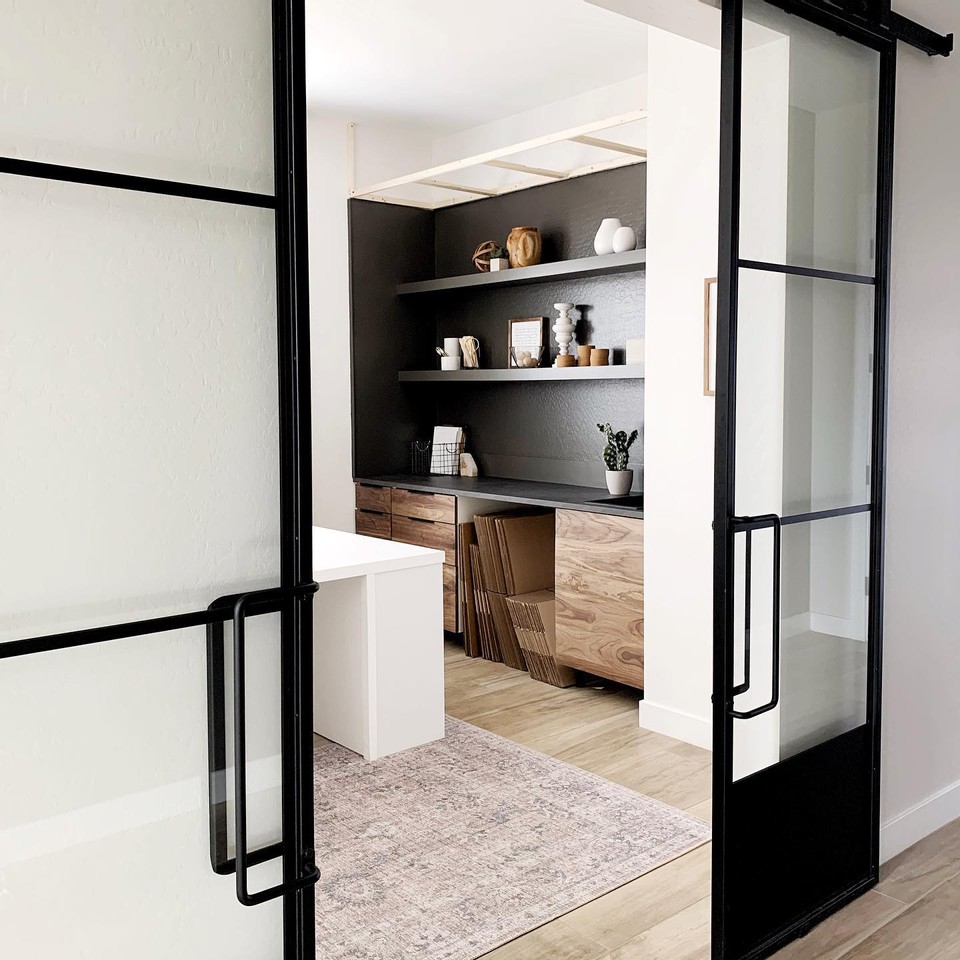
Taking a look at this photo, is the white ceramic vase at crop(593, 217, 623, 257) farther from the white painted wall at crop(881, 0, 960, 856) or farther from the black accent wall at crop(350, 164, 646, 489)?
the white painted wall at crop(881, 0, 960, 856)

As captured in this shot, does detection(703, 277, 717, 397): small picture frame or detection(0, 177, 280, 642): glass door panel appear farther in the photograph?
detection(703, 277, 717, 397): small picture frame

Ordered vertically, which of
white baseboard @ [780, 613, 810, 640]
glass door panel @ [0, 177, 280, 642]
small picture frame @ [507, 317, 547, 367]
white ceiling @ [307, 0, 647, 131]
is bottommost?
white baseboard @ [780, 613, 810, 640]

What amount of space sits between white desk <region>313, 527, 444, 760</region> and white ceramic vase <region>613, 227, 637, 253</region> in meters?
1.58

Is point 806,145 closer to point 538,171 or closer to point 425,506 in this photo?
point 538,171

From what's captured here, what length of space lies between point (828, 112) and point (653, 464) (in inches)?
59.7

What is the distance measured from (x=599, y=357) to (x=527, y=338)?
658mm

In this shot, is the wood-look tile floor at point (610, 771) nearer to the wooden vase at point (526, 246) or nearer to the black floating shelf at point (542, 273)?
the black floating shelf at point (542, 273)

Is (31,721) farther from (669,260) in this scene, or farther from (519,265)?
(519,265)

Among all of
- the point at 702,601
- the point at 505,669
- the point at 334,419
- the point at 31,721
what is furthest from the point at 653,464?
the point at 31,721

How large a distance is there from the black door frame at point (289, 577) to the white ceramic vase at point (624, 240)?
2.85 meters

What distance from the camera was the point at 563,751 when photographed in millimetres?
3438

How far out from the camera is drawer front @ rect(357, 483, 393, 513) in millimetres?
5059

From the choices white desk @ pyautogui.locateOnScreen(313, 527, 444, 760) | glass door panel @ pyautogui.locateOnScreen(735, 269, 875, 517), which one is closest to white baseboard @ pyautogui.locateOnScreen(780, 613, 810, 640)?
glass door panel @ pyautogui.locateOnScreen(735, 269, 875, 517)

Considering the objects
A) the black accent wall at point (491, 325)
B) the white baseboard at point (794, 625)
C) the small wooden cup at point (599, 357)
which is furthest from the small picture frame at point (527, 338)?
the white baseboard at point (794, 625)
